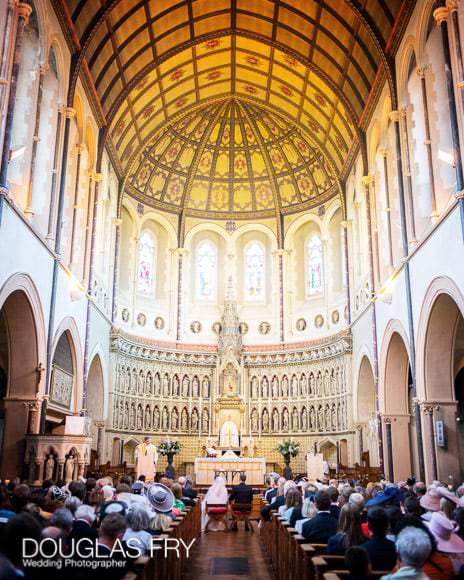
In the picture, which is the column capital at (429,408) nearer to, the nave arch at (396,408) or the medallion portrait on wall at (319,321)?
the nave arch at (396,408)

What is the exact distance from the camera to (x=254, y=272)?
32969 mm

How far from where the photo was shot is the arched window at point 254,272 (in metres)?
32.7

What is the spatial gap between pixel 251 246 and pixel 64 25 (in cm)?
1724

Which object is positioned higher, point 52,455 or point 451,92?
point 451,92

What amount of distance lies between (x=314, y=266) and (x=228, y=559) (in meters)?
21.0

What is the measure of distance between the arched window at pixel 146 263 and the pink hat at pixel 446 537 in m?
25.4


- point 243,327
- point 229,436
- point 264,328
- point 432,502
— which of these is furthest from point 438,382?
point 243,327

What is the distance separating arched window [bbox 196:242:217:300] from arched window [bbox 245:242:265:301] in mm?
1781

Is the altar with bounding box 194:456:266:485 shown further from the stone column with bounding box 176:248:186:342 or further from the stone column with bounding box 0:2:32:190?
A: the stone column with bounding box 0:2:32:190

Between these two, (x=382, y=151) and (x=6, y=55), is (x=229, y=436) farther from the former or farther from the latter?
(x=6, y=55)

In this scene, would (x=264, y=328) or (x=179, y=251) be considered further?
(x=179, y=251)

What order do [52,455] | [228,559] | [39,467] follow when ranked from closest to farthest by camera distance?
[228,559]
[39,467]
[52,455]

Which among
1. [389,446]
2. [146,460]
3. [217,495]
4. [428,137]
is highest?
[428,137]

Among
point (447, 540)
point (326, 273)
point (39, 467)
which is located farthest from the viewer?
point (326, 273)
